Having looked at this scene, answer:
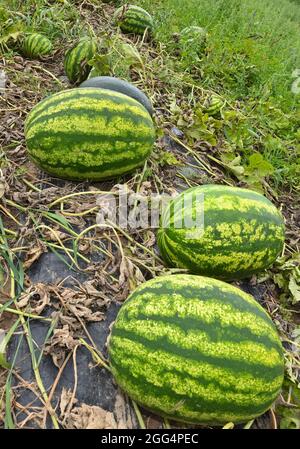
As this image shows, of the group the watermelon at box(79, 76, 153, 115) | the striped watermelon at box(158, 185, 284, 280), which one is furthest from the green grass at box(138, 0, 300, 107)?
the striped watermelon at box(158, 185, 284, 280)

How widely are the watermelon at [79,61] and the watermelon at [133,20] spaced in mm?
1244

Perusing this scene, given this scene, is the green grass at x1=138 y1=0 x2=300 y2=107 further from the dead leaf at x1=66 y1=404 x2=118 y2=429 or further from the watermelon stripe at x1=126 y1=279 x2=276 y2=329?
the dead leaf at x1=66 y1=404 x2=118 y2=429

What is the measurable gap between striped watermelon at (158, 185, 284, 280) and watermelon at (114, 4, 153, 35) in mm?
3061

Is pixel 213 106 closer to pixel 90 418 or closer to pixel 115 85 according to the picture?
pixel 115 85

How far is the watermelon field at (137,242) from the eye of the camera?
5.72 feet

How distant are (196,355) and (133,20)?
401 centimetres

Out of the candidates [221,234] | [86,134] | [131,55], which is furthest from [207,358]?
[131,55]

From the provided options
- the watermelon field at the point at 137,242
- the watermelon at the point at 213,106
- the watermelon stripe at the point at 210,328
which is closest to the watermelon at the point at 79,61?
the watermelon field at the point at 137,242

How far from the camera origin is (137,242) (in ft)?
8.32

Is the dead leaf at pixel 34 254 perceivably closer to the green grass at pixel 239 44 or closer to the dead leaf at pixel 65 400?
the dead leaf at pixel 65 400
